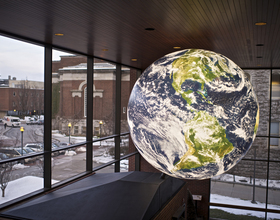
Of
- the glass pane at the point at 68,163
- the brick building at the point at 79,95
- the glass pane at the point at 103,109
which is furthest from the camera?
the glass pane at the point at 103,109

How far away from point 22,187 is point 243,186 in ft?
31.3

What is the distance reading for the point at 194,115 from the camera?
8.38 feet

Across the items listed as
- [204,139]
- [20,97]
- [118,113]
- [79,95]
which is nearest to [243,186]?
[118,113]

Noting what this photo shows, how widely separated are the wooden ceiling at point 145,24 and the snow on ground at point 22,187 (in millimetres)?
3397

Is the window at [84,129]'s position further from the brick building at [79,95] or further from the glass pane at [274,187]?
the glass pane at [274,187]

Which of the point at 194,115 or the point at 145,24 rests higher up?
the point at 145,24

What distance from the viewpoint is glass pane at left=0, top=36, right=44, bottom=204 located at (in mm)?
6582

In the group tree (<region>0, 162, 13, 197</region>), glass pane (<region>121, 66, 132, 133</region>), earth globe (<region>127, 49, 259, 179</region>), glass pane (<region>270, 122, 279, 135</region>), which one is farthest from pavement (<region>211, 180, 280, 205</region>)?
earth globe (<region>127, 49, 259, 179</region>)

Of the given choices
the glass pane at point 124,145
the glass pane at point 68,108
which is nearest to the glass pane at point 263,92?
the glass pane at point 124,145

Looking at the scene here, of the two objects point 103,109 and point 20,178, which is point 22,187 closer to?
point 20,178

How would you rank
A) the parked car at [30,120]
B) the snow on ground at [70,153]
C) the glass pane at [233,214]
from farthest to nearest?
1. the glass pane at [233,214]
2. the snow on ground at [70,153]
3. the parked car at [30,120]

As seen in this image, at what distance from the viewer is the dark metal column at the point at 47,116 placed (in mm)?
7562

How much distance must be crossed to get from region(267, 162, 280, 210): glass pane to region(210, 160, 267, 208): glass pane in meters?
0.24

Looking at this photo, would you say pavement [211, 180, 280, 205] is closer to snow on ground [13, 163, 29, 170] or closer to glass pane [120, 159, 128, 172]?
glass pane [120, 159, 128, 172]
